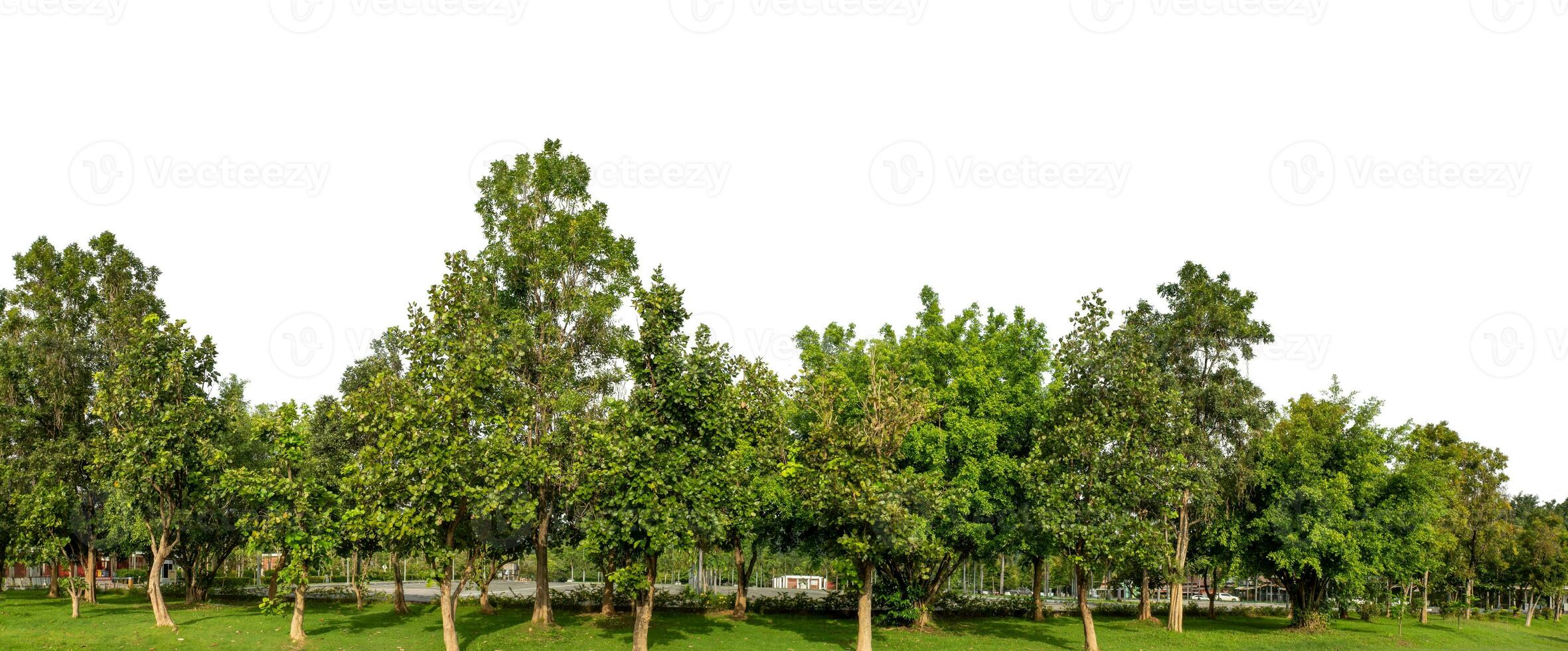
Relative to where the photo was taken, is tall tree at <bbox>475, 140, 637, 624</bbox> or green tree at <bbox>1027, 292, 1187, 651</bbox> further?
tall tree at <bbox>475, 140, 637, 624</bbox>

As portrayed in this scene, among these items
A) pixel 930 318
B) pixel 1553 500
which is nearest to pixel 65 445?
pixel 930 318

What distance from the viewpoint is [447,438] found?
73.4 ft

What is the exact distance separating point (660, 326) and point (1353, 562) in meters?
32.0

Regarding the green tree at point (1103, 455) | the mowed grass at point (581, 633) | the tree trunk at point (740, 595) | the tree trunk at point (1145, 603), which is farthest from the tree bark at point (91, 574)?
the tree trunk at point (1145, 603)

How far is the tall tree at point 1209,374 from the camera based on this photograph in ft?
131

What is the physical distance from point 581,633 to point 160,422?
15.4 metres

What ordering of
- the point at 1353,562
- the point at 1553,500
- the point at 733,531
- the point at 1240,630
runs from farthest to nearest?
1. the point at 1553,500
2. the point at 1240,630
3. the point at 1353,562
4. the point at 733,531

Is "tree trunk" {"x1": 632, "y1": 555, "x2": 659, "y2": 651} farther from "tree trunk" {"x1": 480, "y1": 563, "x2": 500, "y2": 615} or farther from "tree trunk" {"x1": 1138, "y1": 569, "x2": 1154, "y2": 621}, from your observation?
"tree trunk" {"x1": 1138, "y1": 569, "x2": 1154, "y2": 621}

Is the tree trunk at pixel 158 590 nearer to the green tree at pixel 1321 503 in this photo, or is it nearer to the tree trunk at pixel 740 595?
the tree trunk at pixel 740 595

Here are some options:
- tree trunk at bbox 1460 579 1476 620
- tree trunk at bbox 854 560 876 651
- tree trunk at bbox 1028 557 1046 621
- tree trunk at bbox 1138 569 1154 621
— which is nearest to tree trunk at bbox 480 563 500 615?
tree trunk at bbox 854 560 876 651

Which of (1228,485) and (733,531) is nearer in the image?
(733,531)

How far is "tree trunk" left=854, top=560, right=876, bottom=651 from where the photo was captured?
26266 millimetres

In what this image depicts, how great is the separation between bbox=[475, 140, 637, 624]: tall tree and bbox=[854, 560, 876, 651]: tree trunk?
11835 mm

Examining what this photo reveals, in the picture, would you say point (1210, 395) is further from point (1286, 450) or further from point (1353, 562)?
point (1353, 562)
